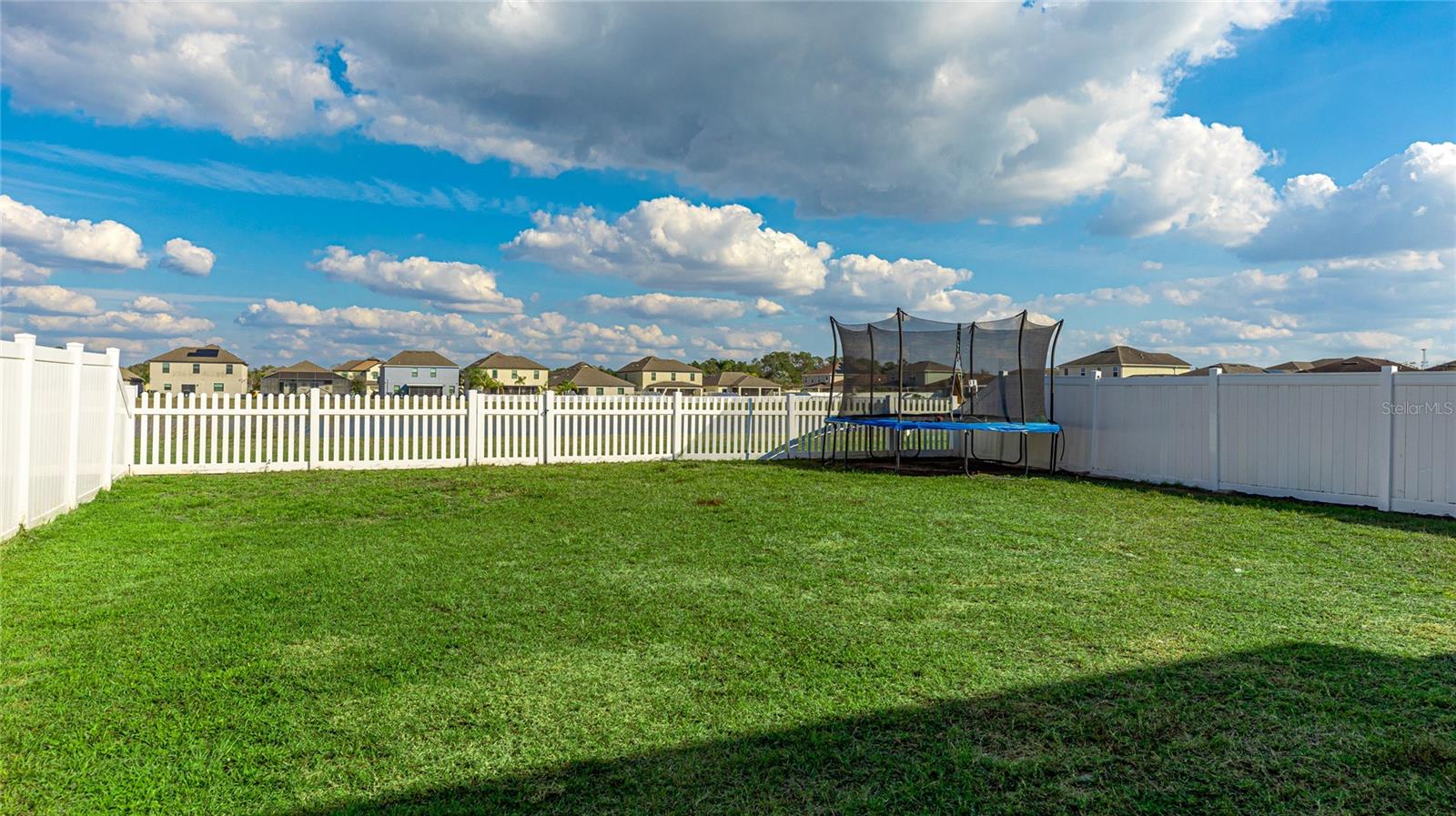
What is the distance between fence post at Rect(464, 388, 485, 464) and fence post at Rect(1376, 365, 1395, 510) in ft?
35.5

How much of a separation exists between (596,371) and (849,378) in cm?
7274

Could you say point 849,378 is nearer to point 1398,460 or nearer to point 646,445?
point 646,445

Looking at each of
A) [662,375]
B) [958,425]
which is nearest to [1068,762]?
[958,425]

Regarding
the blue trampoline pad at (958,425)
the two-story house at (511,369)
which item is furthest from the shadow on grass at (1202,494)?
the two-story house at (511,369)

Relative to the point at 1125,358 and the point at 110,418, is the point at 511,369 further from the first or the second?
the point at 110,418

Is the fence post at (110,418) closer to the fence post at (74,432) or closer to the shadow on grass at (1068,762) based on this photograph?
the fence post at (74,432)

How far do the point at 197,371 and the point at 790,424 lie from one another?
7965 centimetres

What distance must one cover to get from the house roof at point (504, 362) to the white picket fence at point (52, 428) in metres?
76.4

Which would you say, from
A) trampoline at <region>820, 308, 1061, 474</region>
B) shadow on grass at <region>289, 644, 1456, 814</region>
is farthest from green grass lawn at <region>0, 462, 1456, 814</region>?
trampoline at <region>820, 308, 1061, 474</region>

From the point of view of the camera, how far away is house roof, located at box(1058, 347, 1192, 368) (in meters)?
56.0

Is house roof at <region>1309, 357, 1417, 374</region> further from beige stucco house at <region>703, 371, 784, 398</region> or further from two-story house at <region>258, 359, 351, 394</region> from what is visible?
two-story house at <region>258, 359, 351, 394</region>

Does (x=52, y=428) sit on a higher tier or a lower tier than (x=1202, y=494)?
higher

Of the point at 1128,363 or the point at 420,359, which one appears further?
the point at 420,359

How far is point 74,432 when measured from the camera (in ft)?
21.9
